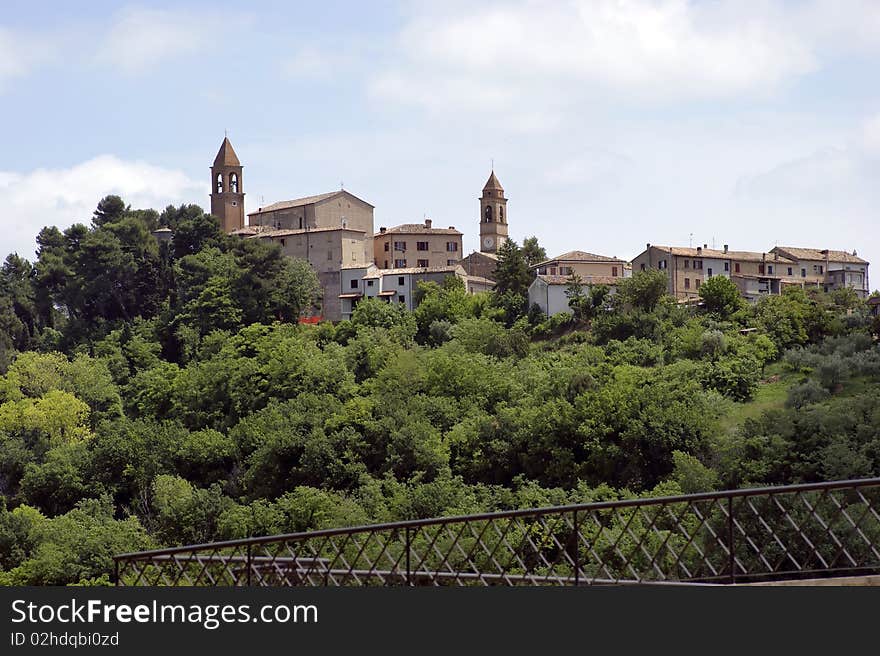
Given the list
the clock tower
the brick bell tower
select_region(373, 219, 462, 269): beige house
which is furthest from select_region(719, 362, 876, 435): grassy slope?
the brick bell tower

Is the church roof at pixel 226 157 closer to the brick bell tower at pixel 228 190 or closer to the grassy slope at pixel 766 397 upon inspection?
the brick bell tower at pixel 228 190

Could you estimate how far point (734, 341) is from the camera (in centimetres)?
4669

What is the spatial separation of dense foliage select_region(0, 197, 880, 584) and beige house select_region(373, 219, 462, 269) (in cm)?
738

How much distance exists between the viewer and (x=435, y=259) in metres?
66.4

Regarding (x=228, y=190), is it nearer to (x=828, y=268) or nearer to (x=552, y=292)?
(x=552, y=292)

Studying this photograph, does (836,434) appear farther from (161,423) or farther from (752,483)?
(161,423)

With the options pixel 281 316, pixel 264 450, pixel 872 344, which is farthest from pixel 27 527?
pixel 872 344

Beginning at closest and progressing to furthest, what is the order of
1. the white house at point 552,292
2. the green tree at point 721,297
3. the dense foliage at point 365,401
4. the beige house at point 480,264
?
the dense foliage at point 365,401 < the green tree at point 721,297 < the white house at point 552,292 < the beige house at point 480,264

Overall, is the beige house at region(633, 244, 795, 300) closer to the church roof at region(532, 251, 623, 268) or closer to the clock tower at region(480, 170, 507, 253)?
the church roof at region(532, 251, 623, 268)

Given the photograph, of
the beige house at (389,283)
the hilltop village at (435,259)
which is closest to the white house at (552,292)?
the hilltop village at (435,259)

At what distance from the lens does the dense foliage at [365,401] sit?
36.7m

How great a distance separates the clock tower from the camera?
72.0m

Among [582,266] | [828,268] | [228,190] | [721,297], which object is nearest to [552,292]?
[582,266]

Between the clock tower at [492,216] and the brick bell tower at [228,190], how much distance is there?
14276 millimetres
